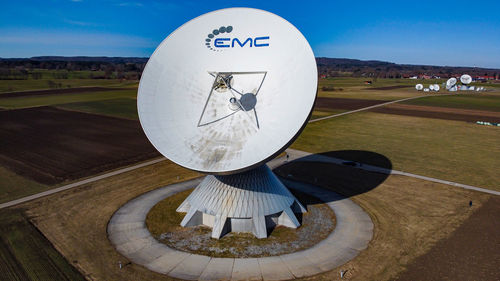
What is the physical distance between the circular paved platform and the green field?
438 centimetres

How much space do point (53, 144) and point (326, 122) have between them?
63.7 meters

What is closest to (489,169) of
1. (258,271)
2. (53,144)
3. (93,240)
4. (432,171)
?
(432,171)

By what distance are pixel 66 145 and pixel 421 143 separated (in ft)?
228

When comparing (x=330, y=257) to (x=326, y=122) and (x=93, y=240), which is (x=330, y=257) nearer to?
(x=93, y=240)

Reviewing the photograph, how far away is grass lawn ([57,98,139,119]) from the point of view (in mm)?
92375

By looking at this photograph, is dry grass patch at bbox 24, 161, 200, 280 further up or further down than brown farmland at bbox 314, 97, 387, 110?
further down

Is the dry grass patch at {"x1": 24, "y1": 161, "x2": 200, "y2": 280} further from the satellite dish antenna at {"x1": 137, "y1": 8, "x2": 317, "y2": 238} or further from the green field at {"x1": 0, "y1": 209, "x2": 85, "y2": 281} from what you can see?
the satellite dish antenna at {"x1": 137, "y1": 8, "x2": 317, "y2": 238}

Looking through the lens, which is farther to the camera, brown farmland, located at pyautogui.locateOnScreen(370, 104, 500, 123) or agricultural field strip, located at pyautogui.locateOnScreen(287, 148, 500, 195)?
brown farmland, located at pyautogui.locateOnScreen(370, 104, 500, 123)

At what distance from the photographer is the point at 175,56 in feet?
100

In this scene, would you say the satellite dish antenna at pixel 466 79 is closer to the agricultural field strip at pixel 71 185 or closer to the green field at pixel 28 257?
the agricultural field strip at pixel 71 185

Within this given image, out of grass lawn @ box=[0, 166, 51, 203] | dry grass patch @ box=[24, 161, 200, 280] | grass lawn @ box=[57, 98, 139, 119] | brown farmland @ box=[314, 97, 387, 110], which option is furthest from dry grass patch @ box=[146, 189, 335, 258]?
brown farmland @ box=[314, 97, 387, 110]

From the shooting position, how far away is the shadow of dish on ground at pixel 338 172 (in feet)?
133

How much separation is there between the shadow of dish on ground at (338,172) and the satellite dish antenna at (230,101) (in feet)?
31.1

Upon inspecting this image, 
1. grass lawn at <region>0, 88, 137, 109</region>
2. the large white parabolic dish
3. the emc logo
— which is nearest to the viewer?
the large white parabolic dish
